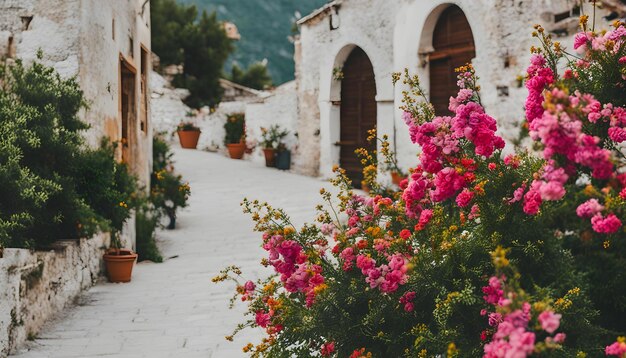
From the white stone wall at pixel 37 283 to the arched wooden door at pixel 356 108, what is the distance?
6.72 metres

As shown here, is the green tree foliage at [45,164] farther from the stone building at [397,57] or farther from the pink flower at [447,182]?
the stone building at [397,57]

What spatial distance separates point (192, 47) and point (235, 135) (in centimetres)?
839

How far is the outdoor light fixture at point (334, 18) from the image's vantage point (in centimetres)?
1290

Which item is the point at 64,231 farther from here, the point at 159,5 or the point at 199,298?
the point at 159,5

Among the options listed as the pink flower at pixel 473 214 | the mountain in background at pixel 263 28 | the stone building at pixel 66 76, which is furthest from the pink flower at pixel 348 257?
the mountain in background at pixel 263 28

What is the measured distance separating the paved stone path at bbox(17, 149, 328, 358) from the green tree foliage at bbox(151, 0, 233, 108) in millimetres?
14005

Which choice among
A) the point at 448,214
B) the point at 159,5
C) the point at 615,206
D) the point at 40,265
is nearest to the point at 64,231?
the point at 40,265

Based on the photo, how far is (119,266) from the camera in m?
6.79

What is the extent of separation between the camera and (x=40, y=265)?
490 cm

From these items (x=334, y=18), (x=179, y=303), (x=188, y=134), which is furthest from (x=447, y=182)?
(x=188, y=134)

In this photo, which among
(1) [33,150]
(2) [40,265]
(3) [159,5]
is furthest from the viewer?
(3) [159,5]

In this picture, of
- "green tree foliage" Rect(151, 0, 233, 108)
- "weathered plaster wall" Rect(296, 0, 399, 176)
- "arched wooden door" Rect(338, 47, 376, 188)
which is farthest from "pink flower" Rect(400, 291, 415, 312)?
"green tree foliage" Rect(151, 0, 233, 108)

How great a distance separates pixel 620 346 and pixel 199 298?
470cm

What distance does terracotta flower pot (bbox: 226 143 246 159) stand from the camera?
1802 centimetres
